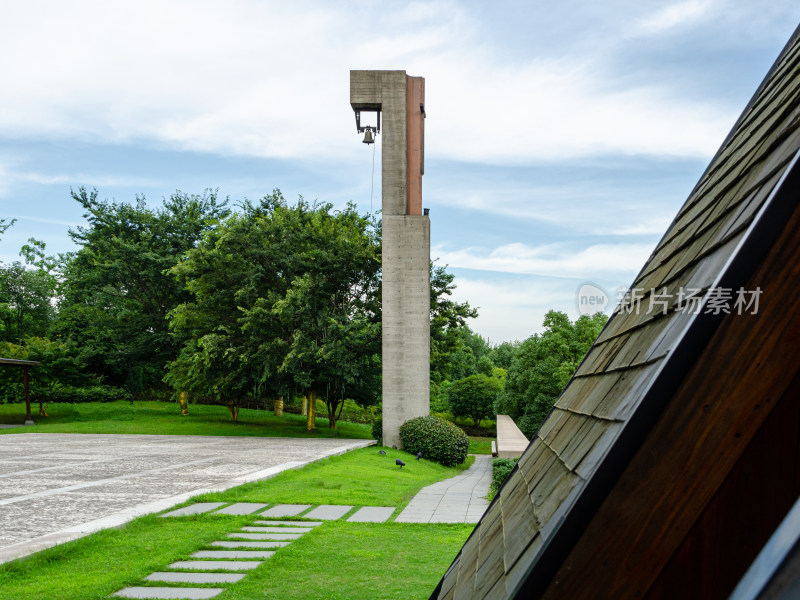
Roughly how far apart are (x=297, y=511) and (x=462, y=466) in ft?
34.0

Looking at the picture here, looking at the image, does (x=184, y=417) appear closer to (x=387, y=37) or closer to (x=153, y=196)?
(x=153, y=196)

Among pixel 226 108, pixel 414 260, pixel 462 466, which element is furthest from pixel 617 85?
pixel 226 108

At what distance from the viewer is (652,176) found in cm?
1780

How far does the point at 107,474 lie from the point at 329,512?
18.6 ft

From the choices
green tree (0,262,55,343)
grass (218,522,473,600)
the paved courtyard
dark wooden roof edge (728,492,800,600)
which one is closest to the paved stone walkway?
grass (218,522,473,600)

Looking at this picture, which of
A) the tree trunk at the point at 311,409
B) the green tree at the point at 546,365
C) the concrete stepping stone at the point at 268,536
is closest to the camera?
the concrete stepping stone at the point at 268,536

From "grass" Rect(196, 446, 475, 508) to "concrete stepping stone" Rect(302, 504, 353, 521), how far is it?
252 mm

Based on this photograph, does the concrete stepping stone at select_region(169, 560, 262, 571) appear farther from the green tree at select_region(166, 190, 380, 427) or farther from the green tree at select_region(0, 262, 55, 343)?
the green tree at select_region(0, 262, 55, 343)

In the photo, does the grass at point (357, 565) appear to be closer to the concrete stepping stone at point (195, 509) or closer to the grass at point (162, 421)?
the concrete stepping stone at point (195, 509)

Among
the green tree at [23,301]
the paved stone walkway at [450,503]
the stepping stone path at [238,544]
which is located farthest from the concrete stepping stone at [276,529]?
the green tree at [23,301]

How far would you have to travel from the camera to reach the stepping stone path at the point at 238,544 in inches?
189

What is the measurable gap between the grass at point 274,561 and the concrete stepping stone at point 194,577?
8 centimetres

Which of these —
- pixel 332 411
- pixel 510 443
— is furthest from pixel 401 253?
pixel 332 411

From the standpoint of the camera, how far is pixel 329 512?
827 cm
